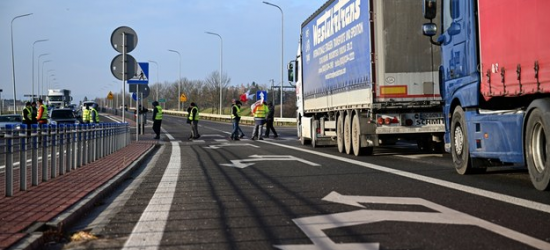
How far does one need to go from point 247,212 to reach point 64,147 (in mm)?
5880

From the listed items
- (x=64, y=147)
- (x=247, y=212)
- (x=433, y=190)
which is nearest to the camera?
(x=247, y=212)

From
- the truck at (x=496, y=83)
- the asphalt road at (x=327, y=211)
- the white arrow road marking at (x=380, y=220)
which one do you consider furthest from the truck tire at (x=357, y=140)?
the white arrow road marking at (x=380, y=220)

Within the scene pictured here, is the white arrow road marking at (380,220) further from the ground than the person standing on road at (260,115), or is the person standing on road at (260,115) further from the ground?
the person standing on road at (260,115)

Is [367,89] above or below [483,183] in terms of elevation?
above

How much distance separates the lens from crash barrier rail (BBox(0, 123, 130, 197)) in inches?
345

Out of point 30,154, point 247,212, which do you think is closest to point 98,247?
point 247,212

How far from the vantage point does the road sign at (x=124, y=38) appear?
20131 mm

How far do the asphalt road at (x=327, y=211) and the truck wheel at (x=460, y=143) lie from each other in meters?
0.23

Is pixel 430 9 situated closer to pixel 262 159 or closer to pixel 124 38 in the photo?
pixel 262 159

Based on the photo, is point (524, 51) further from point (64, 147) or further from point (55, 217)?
point (64, 147)

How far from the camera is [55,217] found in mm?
6852

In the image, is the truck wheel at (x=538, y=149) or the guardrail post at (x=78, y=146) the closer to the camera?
the truck wheel at (x=538, y=149)

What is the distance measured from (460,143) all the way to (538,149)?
289 centimetres

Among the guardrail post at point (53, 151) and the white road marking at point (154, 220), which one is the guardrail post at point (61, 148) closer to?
the guardrail post at point (53, 151)
